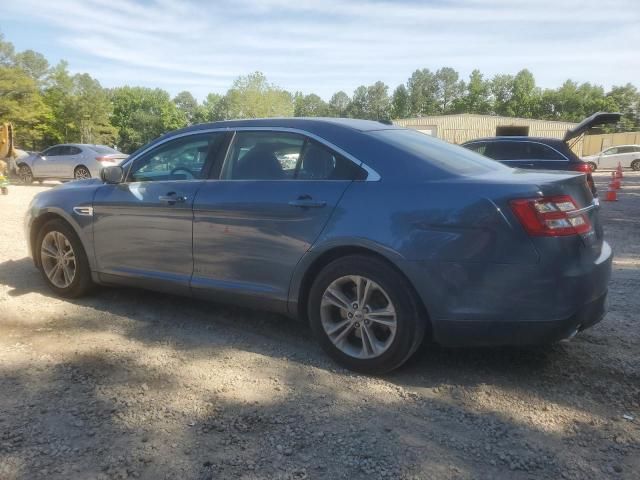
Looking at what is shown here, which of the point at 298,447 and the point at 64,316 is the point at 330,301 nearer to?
the point at 298,447

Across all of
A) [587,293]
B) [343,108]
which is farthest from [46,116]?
[343,108]

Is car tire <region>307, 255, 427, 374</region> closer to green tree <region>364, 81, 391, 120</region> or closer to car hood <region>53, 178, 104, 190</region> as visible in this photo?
car hood <region>53, 178, 104, 190</region>

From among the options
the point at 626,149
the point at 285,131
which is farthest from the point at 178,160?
the point at 626,149

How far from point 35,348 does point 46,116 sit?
5491 cm

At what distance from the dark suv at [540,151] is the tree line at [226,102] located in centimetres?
522

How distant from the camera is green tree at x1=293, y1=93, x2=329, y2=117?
417 feet

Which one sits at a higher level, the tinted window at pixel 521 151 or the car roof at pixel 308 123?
the car roof at pixel 308 123

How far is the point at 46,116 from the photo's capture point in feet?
168

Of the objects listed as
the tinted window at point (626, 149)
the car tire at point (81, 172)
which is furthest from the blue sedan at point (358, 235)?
the tinted window at point (626, 149)

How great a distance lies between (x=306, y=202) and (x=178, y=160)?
4.63ft

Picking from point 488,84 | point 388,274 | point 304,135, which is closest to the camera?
point 388,274

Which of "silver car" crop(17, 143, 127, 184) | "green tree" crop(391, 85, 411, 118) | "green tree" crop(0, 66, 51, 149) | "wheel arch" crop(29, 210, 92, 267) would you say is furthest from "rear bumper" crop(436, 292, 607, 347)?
"green tree" crop(391, 85, 411, 118)

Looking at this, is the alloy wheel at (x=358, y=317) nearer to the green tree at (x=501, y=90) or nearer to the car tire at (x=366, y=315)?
the car tire at (x=366, y=315)

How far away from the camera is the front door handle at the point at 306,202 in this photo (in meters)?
3.36
